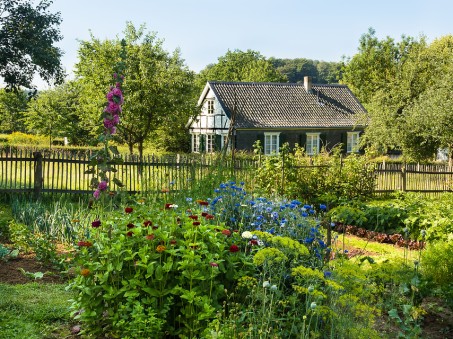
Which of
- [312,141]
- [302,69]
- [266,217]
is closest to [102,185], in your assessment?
[266,217]

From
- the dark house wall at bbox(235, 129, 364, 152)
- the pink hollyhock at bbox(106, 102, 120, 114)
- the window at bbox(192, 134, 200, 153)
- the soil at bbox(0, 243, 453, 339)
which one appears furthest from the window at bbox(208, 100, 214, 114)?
the pink hollyhock at bbox(106, 102, 120, 114)

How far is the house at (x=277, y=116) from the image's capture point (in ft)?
99.7

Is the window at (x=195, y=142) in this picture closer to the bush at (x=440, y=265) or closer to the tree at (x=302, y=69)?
the bush at (x=440, y=265)

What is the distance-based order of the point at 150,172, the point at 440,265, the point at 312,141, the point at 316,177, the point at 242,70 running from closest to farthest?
the point at 440,265
the point at 316,177
the point at 150,172
the point at 312,141
the point at 242,70

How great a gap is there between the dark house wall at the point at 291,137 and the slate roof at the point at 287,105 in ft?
1.63

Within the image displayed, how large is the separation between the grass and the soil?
38cm

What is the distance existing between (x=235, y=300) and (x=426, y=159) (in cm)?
2332

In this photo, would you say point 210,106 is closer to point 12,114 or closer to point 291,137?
point 291,137

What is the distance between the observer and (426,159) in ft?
84.4

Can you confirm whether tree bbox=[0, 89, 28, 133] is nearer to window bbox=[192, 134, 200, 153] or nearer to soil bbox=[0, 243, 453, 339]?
window bbox=[192, 134, 200, 153]

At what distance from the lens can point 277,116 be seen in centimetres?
3148

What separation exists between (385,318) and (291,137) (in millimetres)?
26367

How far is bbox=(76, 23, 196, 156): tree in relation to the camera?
24.0 metres

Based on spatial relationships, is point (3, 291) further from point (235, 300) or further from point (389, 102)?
point (389, 102)
